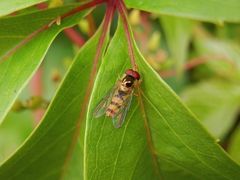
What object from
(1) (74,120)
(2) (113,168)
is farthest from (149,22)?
(2) (113,168)

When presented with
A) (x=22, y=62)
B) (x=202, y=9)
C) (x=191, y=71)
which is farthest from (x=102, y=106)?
(x=191, y=71)

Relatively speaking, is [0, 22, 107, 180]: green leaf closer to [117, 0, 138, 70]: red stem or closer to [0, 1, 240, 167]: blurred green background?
[117, 0, 138, 70]: red stem

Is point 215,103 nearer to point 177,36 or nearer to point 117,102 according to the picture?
point 177,36

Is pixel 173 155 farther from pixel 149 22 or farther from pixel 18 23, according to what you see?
pixel 149 22

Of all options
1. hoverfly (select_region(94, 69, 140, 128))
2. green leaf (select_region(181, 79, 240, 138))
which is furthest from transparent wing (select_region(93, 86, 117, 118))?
green leaf (select_region(181, 79, 240, 138))

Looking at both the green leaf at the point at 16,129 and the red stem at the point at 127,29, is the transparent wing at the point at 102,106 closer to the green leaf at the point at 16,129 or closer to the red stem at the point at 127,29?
the red stem at the point at 127,29

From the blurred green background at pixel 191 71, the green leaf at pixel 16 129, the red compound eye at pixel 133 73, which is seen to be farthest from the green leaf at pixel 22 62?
the green leaf at pixel 16 129
